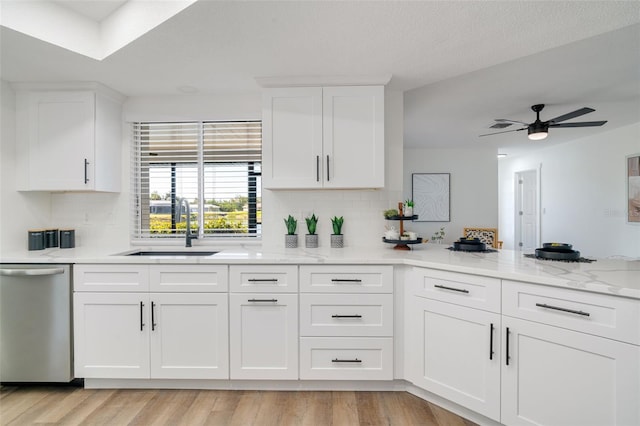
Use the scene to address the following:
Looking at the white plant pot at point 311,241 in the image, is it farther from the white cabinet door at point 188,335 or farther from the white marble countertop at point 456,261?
the white cabinet door at point 188,335

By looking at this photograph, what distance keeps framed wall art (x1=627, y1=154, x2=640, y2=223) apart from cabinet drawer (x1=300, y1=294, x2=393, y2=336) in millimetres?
4931

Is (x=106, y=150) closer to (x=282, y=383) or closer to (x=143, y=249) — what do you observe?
(x=143, y=249)

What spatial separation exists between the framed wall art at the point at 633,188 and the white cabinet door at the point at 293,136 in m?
5.12

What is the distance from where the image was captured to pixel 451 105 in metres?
3.69

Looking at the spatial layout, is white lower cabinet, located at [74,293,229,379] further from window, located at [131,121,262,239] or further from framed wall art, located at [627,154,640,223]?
framed wall art, located at [627,154,640,223]

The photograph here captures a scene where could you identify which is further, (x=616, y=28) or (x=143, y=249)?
(x=143, y=249)

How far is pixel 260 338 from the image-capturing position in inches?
81.4

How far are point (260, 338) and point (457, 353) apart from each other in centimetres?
123

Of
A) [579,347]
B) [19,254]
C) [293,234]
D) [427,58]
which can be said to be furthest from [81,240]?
[579,347]

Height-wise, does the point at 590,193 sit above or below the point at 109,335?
above

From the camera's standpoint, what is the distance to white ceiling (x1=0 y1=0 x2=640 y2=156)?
1.64 m

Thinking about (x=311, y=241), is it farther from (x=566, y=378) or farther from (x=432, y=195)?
(x=432, y=195)

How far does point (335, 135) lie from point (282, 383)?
1822 mm

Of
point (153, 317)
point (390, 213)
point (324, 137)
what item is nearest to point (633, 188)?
point (390, 213)
